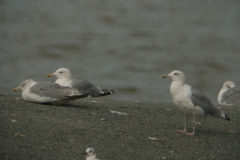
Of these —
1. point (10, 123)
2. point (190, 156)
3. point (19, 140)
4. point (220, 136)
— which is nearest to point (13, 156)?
point (19, 140)

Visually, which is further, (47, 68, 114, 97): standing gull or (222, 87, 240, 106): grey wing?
(222, 87, 240, 106): grey wing

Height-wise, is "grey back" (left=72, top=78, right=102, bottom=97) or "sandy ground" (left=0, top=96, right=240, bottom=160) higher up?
"grey back" (left=72, top=78, right=102, bottom=97)

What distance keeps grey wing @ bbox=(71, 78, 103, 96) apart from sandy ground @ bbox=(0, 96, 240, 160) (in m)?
1.05

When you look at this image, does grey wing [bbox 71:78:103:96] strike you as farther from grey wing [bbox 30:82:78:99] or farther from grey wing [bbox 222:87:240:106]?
grey wing [bbox 222:87:240:106]

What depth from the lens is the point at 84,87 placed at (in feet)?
22.4

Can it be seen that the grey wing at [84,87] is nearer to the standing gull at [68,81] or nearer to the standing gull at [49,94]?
the standing gull at [68,81]

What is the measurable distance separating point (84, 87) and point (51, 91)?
1.58m

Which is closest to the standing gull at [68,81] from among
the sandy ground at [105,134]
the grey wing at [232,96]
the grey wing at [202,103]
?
the sandy ground at [105,134]

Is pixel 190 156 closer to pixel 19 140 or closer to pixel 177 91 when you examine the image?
pixel 177 91

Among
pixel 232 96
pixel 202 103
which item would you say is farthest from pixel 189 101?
pixel 232 96

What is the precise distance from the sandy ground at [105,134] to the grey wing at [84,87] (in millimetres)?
1054

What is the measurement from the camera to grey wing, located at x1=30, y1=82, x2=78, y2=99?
5246 millimetres

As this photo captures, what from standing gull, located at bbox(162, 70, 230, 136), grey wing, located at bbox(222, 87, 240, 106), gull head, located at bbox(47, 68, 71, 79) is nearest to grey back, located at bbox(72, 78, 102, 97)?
gull head, located at bbox(47, 68, 71, 79)

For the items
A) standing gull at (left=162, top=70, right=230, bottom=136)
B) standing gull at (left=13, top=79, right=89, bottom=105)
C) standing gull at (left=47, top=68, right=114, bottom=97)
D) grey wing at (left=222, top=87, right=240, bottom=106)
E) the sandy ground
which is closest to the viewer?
the sandy ground
